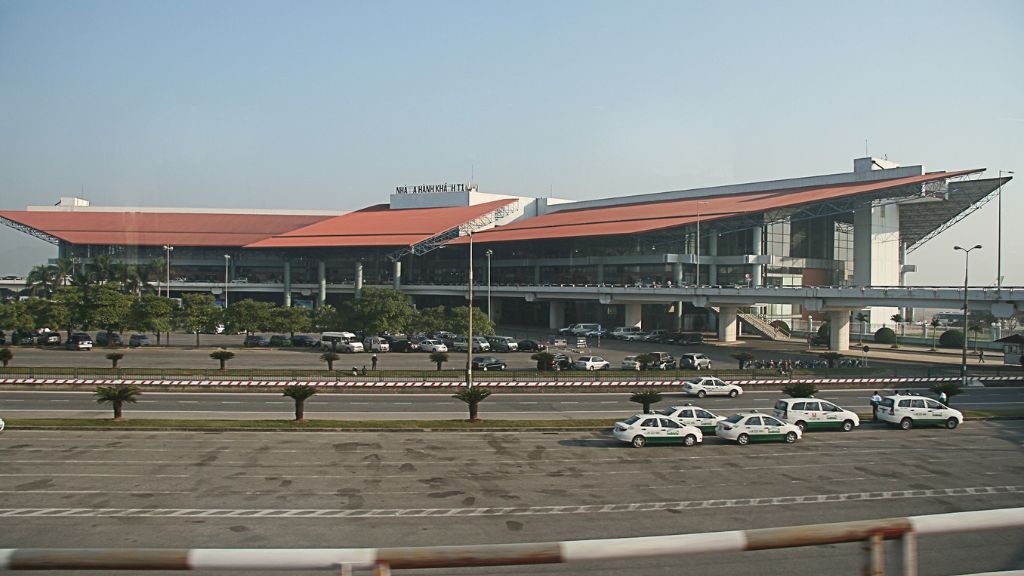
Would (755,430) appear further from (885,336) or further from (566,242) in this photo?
(566,242)

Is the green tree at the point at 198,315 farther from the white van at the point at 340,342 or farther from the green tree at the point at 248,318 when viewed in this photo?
the white van at the point at 340,342

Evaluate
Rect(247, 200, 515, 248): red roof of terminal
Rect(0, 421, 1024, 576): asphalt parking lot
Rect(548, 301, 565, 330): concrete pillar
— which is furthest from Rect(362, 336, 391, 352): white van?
Rect(0, 421, 1024, 576): asphalt parking lot

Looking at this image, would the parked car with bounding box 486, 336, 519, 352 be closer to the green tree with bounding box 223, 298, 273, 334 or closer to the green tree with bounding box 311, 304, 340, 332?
the green tree with bounding box 311, 304, 340, 332

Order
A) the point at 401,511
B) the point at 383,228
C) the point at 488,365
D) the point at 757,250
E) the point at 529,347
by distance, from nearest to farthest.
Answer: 1. the point at 401,511
2. the point at 488,365
3. the point at 529,347
4. the point at 757,250
5. the point at 383,228

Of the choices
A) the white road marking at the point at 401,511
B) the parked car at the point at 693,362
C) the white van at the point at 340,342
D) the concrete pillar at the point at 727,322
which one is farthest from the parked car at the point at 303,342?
the white road marking at the point at 401,511

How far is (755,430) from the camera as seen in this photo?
30453 millimetres

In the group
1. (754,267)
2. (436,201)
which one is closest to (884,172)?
(754,267)

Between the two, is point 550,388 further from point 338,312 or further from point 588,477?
point 338,312

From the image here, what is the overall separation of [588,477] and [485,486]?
143 inches

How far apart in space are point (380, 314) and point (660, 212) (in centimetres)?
5051

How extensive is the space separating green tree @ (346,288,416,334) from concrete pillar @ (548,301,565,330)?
1262 inches

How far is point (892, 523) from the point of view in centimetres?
376

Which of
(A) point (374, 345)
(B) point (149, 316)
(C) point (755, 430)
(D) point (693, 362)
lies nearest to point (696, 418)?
(C) point (755, 430)

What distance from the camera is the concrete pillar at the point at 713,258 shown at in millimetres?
95750
